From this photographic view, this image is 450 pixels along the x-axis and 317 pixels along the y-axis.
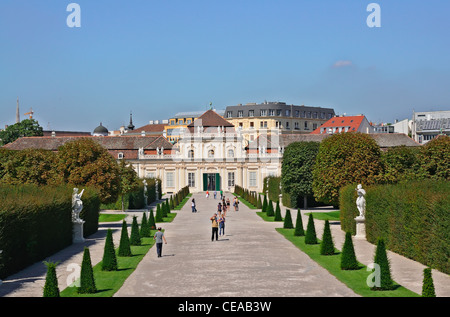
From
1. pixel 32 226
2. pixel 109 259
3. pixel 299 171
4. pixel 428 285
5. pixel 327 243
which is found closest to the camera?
pixel 428 285

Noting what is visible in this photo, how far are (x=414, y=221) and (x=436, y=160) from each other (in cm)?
1723

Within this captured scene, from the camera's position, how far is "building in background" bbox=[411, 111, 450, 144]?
122925mm

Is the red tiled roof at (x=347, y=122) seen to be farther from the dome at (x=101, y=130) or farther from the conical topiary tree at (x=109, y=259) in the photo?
the conical topiary tree at (x=109, y=259)

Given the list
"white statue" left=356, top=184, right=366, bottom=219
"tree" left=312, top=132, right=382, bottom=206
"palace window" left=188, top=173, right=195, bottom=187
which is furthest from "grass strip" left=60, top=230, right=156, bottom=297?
"palace window" left=188, top=173, right=195, bottom=187

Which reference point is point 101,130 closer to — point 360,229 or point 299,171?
point 299,171

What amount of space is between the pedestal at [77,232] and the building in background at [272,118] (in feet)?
369

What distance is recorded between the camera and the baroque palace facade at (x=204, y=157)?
9594 cm

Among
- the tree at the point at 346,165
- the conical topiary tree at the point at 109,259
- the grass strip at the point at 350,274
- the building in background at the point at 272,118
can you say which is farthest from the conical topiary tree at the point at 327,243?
the building in background at the point at 272,118

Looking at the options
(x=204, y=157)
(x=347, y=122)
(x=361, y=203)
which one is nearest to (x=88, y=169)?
(x=361, y=203)

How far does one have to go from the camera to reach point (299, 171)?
5591cm

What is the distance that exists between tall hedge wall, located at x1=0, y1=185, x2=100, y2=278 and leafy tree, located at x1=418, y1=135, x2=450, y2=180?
70.1ft

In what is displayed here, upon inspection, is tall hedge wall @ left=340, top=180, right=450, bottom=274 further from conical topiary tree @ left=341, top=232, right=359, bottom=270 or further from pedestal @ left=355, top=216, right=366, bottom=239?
conical topiary tree @ left=341, top=232, right=359, bottom=270

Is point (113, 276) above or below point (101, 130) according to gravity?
below
